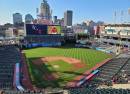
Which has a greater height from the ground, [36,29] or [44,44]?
[36,29]

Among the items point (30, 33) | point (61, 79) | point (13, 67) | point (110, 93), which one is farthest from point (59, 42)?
point (110, 93)

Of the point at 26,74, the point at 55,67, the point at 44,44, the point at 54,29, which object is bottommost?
the point at 26,74

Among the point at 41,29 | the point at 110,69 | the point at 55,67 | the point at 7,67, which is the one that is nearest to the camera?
the point at 110,69

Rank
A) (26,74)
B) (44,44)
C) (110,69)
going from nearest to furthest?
(26,74) < (110,69) < (44,44)

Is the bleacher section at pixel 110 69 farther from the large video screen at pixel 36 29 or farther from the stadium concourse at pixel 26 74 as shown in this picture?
the large video screen at pixel 36 29

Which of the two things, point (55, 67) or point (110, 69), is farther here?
point (55, 67)

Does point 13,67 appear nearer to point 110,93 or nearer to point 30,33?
point 110,93

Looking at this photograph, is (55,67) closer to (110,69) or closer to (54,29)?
(110,69)

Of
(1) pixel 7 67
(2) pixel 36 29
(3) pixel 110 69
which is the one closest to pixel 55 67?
(1) pixel 7 67
